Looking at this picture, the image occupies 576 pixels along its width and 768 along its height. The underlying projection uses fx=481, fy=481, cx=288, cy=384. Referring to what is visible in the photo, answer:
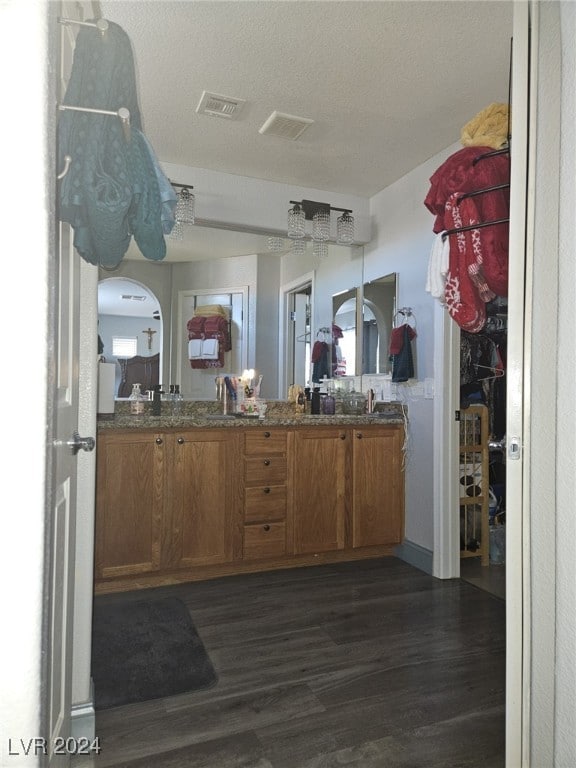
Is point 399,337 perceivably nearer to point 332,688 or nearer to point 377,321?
point 377,321

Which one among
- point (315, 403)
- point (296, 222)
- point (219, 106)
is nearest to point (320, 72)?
point (219, 106)

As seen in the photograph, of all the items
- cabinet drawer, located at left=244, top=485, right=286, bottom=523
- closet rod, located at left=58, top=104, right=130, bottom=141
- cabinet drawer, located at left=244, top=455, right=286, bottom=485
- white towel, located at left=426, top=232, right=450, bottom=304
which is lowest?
cabinet drawer, located at left=244, top=485, right=286, bottom=523

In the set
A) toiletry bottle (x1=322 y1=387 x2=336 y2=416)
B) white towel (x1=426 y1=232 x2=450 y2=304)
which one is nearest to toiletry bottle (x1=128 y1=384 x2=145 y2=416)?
toiletry bottle (x1=322 y1=387 x2=336 y2=416)

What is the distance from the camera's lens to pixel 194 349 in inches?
128

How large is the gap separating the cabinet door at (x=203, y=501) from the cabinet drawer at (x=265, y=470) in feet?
0.21

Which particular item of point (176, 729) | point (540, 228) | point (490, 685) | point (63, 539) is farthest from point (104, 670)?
point (540, 228)

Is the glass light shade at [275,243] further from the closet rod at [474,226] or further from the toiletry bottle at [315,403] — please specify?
the closet rod at [474,226]

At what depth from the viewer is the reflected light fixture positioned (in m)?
3.20

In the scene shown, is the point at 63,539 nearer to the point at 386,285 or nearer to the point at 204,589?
the point at 204,589

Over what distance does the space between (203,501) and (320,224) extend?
197 cm

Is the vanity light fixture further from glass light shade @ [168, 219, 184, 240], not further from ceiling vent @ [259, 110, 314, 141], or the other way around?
ceiling vent @ [259, 110, 314, 141]

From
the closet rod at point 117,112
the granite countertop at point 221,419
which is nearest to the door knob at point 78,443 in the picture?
the closet rod at point 117,112

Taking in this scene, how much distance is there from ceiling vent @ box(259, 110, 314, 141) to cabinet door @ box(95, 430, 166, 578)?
1770mm

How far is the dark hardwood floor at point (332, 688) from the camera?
1.41 metres
